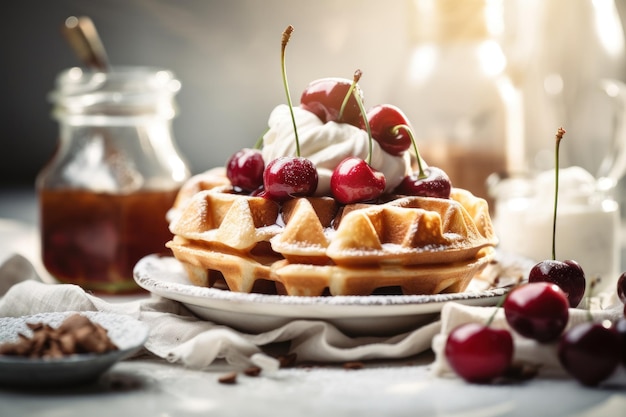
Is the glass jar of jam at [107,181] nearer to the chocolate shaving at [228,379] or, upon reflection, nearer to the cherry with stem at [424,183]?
the cherry with stem at [424,183]

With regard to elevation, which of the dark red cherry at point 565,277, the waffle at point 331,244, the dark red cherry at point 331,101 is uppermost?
the dark red cherry at point 331,101

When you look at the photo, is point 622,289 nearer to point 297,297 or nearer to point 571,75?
point 297,297

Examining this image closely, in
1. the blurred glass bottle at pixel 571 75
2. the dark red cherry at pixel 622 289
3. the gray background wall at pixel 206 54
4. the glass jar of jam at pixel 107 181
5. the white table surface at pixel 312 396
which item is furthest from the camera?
the gray background wall at pixel 206 54

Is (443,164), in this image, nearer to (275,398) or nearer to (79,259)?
(79,259)

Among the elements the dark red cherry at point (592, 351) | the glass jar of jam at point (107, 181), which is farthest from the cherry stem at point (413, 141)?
the glass jar of jam at point (107, 181)

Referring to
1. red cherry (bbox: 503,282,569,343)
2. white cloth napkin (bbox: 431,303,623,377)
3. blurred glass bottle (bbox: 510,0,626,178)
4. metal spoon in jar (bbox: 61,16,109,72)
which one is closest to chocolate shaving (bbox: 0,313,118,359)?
white cloth napkin (bbox: 431,303,623,377)

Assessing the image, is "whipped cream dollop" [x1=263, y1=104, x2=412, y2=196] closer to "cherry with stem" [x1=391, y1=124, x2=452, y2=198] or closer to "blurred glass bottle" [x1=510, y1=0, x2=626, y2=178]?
"cherry with stem" [x1=391, y1=124, x2=452, y2=198]
